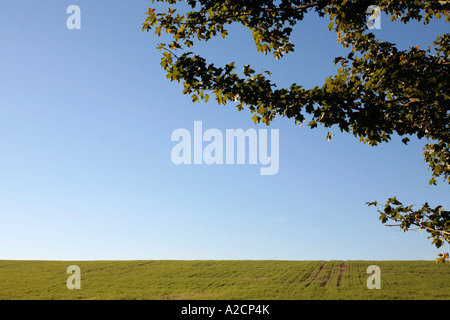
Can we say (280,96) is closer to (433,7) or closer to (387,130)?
(387,130)

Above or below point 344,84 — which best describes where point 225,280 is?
below

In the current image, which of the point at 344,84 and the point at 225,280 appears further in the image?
the point at 225,280

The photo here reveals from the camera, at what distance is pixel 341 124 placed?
8.88m

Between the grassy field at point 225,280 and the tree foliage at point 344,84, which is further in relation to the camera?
the grassy field at point 225,280

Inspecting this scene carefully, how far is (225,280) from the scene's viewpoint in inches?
1547

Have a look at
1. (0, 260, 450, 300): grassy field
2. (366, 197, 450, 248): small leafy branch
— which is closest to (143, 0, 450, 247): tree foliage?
(366, 197, 450, 248): small leafy branch

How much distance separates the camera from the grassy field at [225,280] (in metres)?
31.2

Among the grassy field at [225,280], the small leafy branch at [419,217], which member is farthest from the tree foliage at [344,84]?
the grassy field at [225,280]

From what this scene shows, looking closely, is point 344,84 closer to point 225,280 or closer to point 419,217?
point 419,217

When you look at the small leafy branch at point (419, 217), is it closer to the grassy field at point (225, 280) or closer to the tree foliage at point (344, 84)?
the tree foliage at point (344, 84)

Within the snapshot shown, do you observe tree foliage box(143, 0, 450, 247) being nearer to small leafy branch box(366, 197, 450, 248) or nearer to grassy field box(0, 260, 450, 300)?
small leafy branch box(366, 197, 450, 248)

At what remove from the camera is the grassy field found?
31234mm

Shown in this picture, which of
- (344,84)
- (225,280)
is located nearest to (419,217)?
(344,84)

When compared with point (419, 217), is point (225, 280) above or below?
below
